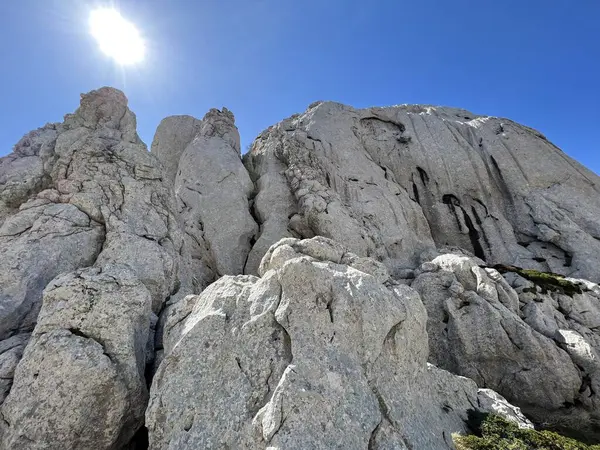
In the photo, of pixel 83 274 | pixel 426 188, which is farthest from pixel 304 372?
pixel 426 188

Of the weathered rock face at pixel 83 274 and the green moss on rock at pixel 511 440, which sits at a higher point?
A: the weathered rock face at pixel 83 274

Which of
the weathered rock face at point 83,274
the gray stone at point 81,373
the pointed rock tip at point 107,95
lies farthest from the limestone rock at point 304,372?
the pointed rock tip at point 107,95

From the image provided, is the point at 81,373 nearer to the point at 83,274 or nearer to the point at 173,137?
the point at 83,274

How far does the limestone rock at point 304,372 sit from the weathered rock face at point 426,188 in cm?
1798

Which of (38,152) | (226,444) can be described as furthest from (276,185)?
(226,444)

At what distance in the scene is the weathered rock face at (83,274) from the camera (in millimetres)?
11672

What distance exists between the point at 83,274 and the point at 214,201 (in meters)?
22.6

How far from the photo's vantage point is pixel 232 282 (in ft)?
53.0

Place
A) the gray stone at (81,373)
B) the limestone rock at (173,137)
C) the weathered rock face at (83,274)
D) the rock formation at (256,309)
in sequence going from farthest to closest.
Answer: the limestone rock at (173,137) → the weathered rock face at (83,274) → the rock formation at (256,309) → the gray stone at (81,373)

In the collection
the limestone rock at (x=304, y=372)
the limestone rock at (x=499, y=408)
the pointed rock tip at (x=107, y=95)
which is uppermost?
the pointed rock tip at (x=107, y=95)

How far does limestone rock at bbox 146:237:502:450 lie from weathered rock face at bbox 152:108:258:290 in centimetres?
1498

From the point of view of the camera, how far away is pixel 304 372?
11203 mm

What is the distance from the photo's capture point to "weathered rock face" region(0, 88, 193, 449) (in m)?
11.7

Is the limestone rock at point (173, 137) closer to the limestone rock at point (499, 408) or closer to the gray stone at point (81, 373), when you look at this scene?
the gray stone at point (81, 373)
